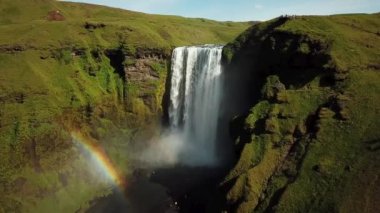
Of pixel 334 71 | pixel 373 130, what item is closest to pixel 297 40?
pixel 334 71

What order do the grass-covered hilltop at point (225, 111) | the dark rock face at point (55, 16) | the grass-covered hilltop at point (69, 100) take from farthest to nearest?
the dark rock face at point (55, 16)
the grass-covered hilltop at point (69, 100)
the grass-covered hilltop at point (225, 111)

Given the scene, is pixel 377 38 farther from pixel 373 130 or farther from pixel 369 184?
pixel 369 184

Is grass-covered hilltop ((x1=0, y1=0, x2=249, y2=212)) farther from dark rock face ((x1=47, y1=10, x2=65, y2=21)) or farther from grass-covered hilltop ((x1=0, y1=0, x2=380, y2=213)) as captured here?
dark rock face ((x1=47, y1=10, x2=65, y2=21))

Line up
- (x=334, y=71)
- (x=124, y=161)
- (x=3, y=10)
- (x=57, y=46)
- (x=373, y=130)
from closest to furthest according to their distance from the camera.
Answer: (x=373, y=130) → (x=334, y=71) → (x=124, y=161) → (x=57, y=46) → (x=3, y=10)

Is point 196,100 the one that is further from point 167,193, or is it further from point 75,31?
point 75,31

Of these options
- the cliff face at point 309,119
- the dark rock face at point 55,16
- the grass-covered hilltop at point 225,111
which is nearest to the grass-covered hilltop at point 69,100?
the grass-covered hilltop at point 225,111

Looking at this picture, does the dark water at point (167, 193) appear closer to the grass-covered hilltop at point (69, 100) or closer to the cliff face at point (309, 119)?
the grass-covered hilltop at point (69, 100)
